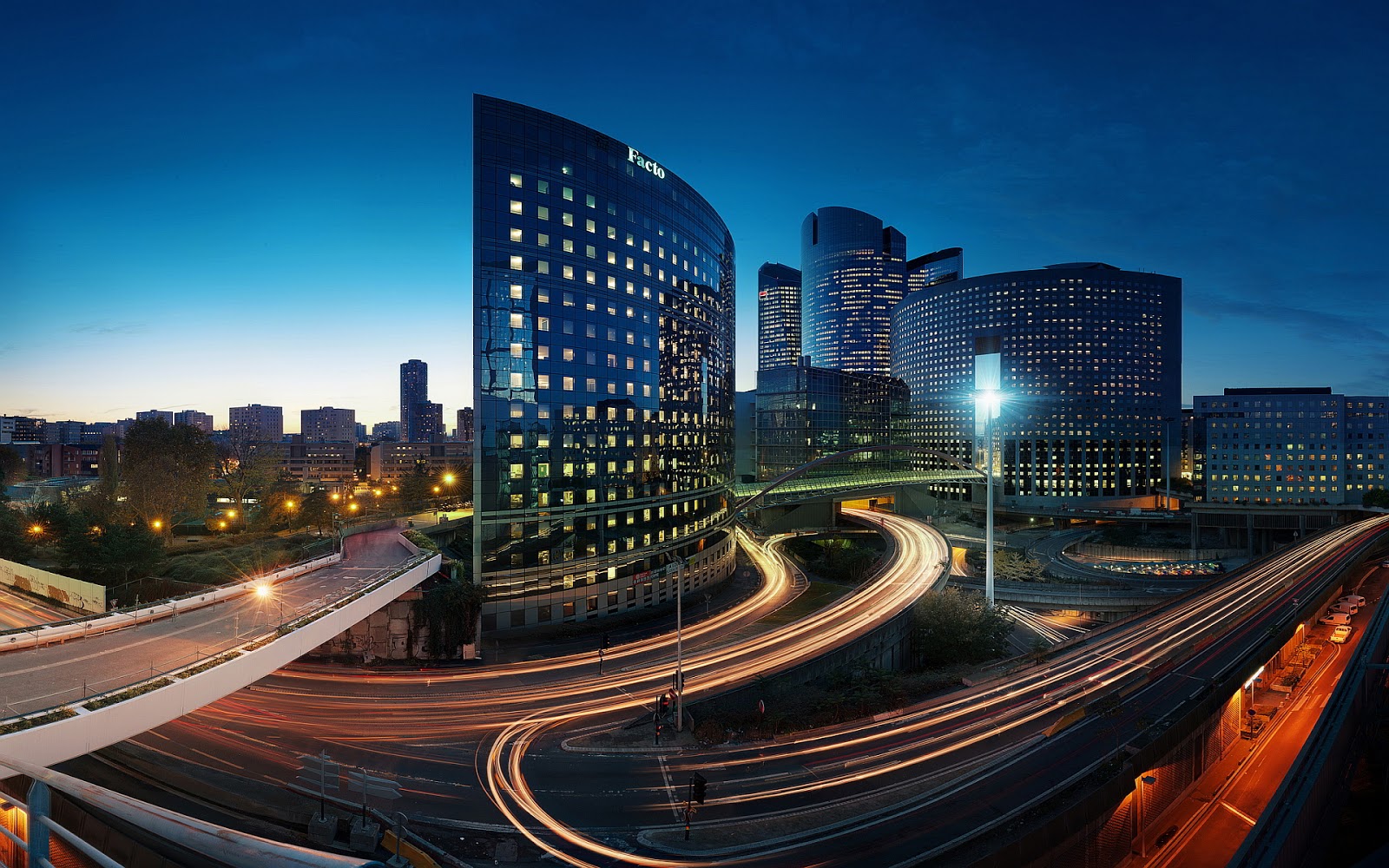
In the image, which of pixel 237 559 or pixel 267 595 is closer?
pixel 267 595

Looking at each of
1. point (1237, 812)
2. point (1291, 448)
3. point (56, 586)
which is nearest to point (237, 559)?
point (56, 586)

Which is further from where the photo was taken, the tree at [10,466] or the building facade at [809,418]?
the building facade at [809,418]

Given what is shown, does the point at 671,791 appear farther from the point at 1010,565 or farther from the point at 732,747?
the point at 1010,565

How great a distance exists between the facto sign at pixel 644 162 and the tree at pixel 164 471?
4877cm

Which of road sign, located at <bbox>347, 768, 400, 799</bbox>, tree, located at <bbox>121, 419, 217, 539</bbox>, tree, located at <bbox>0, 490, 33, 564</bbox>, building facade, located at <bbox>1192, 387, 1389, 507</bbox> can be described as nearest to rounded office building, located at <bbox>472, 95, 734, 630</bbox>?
road sign, located at <bbox>347, 768, 400, 799</bbox>

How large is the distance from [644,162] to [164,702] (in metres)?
49.0

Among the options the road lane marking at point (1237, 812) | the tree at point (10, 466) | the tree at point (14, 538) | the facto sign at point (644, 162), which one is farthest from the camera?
the tree at point (10, 466)

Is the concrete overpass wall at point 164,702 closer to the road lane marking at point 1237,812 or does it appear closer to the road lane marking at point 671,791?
the road lane marking at point 671,791

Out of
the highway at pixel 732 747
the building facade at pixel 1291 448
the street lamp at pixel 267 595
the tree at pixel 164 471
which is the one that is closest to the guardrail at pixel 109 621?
the street lamp at pixel 267 595

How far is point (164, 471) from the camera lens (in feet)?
184

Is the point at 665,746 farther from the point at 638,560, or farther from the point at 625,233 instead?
the point at 625,233

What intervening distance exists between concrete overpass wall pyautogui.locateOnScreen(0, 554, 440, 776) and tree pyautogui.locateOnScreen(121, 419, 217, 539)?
3765cm

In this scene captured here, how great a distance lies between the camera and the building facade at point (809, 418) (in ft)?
367

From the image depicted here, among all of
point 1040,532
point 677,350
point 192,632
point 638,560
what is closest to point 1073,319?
point 1040,532
